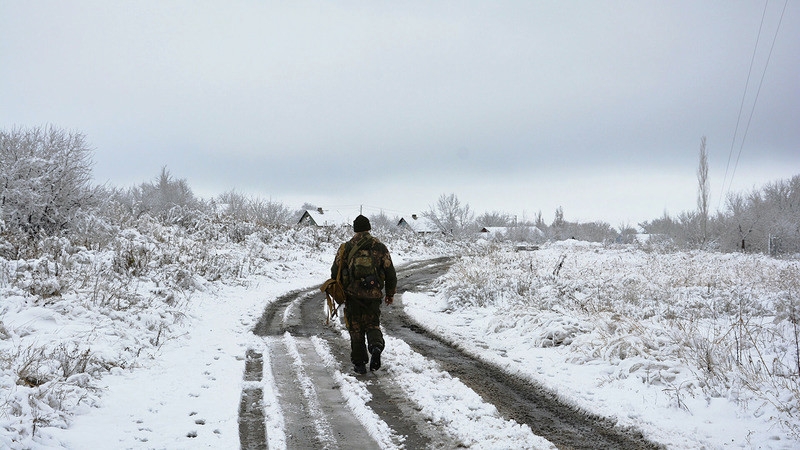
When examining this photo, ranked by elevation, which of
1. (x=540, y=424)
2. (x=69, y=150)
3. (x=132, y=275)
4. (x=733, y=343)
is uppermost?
(x=69, y=150)

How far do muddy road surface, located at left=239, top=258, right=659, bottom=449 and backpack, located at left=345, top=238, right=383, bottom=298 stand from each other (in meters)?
1.15

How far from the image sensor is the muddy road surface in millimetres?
4270

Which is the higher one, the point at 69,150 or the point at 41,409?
the point at 69,150

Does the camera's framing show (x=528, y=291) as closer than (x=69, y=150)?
Yes

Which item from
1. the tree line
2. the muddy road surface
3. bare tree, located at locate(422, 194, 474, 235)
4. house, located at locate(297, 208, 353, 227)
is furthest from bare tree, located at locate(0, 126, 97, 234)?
house, located at locate(297, 208, 353, 227)

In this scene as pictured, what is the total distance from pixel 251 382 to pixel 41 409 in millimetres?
2184

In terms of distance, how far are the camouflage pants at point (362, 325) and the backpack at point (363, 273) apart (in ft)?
0.46

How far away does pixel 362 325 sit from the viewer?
6.73 metres

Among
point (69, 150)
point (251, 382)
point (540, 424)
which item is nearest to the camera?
point (540, 424)

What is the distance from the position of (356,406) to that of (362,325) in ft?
5.69

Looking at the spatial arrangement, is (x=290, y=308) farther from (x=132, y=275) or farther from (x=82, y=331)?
(x=82, y=331)

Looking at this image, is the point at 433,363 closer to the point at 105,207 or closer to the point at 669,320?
the point at 669,320

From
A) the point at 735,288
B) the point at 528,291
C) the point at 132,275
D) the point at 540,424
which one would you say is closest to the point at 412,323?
the point at 528,291

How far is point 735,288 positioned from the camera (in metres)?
11.2
